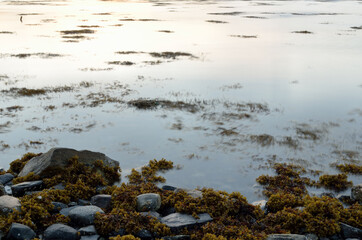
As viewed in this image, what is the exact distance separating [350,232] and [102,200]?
245 inches

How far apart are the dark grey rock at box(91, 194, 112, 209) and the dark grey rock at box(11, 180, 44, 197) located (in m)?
1.76

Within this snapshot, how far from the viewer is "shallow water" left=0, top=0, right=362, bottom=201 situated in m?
12.8

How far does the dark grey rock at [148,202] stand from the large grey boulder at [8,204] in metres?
2.89

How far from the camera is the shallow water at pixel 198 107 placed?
1282 centimetres

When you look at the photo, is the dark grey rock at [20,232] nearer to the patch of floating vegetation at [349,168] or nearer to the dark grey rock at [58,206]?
the dark grey rock at [58,206]

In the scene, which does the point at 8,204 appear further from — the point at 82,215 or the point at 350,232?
the point at 350,232

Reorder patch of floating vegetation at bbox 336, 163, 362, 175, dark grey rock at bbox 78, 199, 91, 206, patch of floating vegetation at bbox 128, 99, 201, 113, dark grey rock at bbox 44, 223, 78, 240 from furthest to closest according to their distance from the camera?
patch of floating vegetation at bbox 128, 99, 201, 113, patch of floating vegetation at bbox 336, 163, 362, 175, dark grey rock at bbox 78, 199, 91, 206, dark grey rock at bbox 44, 223, 78, 240

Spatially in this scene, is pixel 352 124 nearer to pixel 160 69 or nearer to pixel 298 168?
pixel 298 168

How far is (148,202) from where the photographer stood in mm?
9031

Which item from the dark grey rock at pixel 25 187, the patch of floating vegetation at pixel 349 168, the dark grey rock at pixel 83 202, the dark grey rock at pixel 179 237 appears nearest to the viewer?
the dark grey rock at pixel 179 237

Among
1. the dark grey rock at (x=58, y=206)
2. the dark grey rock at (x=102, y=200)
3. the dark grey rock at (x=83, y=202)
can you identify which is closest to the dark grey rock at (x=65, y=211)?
the dark grey rock at (x=58, y=206)

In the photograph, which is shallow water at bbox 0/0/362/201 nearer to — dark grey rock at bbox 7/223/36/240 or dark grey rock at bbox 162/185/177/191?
dark grey rock at bbox 162/185/177/191

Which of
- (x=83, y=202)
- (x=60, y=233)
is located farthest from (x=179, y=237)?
(x=83, y=202)

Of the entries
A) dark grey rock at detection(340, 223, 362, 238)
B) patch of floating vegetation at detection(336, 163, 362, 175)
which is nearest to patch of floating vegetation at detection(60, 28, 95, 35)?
patch of floating vegetation at detection(336, 163, 362, 175)
